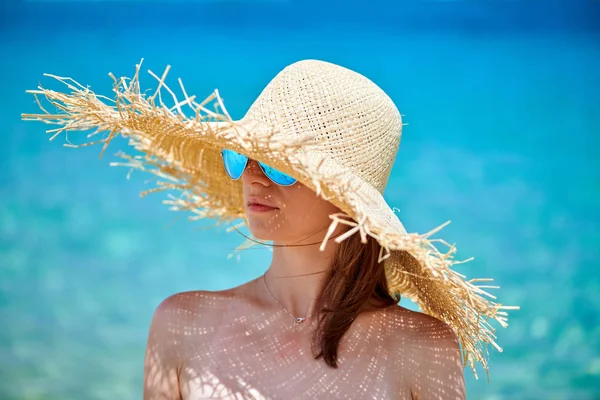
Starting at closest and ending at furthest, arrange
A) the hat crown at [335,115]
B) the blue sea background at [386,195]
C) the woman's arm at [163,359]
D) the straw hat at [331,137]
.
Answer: the straw hat at [331,137] < the hat crown at [335,115] < the woman's arm at [163,359] < the blue sea background at [386,195]

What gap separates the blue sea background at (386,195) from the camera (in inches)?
139

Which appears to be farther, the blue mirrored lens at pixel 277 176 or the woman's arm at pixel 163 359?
the woman's arm at pixel 163 359

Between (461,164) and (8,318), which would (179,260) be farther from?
(461,164)

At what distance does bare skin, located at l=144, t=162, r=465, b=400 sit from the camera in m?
1.70

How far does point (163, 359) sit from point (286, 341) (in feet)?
0.92

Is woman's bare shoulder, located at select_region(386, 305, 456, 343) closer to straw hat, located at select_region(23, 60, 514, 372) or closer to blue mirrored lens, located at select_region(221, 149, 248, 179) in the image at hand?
straw hat, located at select_region(23, 60, 514, 372)

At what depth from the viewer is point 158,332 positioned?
1827 mm

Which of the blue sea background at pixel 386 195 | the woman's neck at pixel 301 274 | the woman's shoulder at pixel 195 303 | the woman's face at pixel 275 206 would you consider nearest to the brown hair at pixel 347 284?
the woman's neck at pixel 301 274

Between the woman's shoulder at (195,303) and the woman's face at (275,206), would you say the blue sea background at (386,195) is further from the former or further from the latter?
the woman's face at (275,206)

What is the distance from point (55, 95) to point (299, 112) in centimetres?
54

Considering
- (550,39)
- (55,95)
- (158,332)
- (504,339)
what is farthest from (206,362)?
(550,39)

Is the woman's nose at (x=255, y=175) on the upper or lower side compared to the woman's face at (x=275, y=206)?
upper

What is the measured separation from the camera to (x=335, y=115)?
1.69 meters

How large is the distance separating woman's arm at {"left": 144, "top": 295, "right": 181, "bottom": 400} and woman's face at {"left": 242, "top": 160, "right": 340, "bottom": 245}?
0.33m
